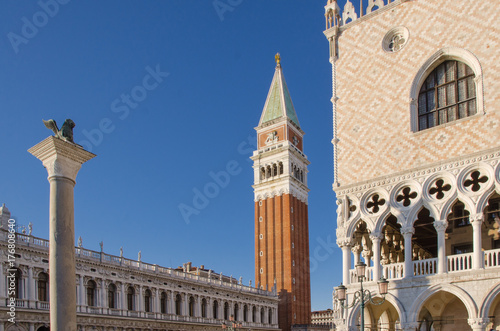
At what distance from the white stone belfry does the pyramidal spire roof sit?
5887 centimetres

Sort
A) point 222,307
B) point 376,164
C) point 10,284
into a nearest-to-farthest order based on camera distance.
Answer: point 376,164 → point 10,284 → point 222,307

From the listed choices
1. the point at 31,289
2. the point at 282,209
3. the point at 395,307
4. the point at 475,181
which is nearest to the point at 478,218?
the point at 475,181

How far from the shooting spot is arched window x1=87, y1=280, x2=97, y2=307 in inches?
1438

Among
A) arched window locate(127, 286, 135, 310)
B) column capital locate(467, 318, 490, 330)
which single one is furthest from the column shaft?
arched window locate(127, 286, 135, 310)

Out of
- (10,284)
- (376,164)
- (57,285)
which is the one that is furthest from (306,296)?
(57,285)

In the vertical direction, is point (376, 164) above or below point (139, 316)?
above

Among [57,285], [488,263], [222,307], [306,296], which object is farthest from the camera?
[306,296]

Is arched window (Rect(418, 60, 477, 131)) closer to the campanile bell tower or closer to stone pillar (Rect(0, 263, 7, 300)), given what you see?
stone pillar (Rect(0, 263, 7, 300))

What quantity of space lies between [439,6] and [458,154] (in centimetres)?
517

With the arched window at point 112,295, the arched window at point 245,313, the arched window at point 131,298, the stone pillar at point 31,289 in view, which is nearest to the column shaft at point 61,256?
the stone pillar at point 31,289

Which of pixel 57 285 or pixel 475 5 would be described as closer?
pixel 57 285

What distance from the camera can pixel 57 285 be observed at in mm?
10062

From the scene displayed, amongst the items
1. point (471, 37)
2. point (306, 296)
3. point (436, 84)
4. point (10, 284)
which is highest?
point (471, 37)

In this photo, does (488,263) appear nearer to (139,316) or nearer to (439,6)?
(439,6)
